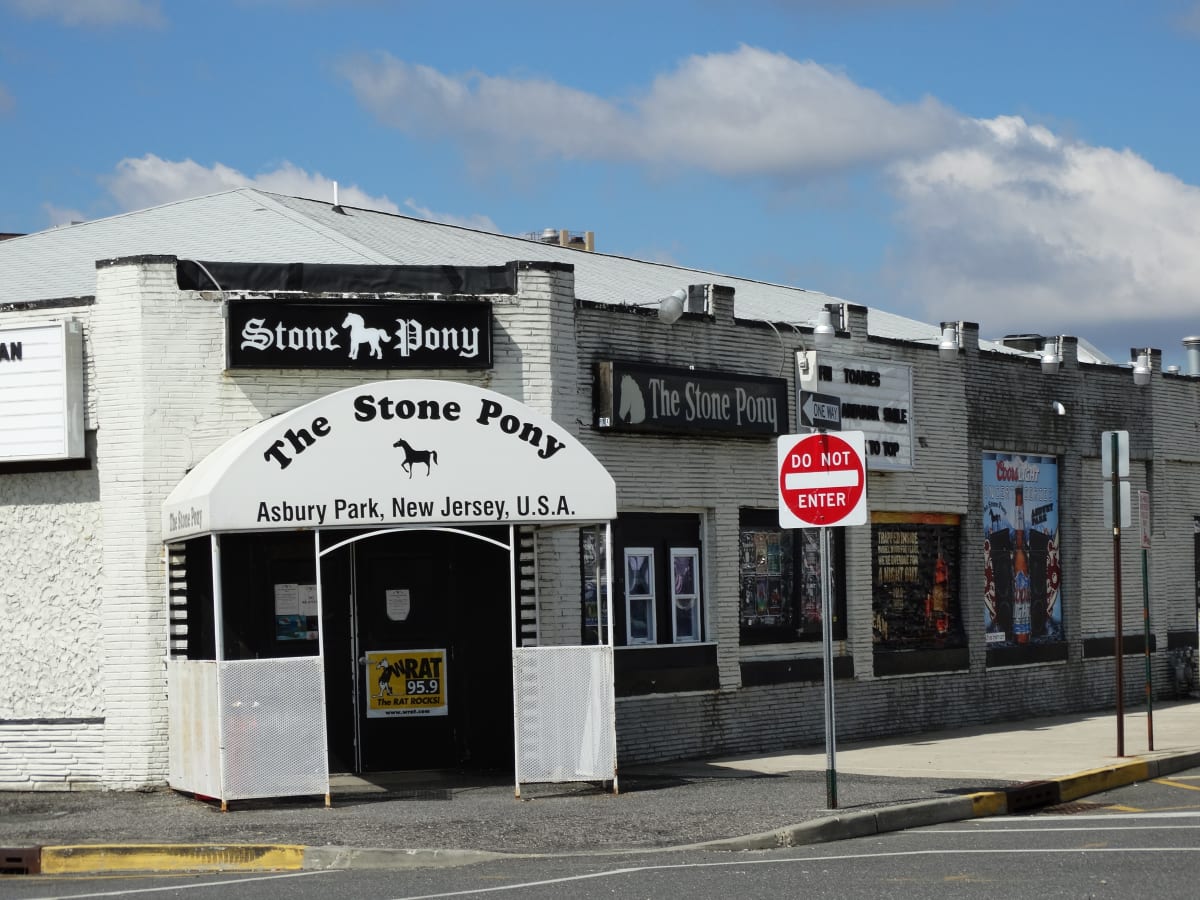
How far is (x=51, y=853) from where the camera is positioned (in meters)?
12.4

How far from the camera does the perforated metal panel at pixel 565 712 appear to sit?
596 inches

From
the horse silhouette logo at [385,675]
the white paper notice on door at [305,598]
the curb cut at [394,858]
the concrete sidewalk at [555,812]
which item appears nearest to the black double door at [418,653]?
the horse silhouette logo at [385,675]

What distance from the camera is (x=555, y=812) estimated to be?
1391 centimetres

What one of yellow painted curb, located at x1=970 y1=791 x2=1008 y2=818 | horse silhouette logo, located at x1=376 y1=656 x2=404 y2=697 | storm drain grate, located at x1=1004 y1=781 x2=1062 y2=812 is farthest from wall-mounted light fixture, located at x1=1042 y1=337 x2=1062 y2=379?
horse silhouette logo, located at x1=376 y1=656 x2=404 y2=697

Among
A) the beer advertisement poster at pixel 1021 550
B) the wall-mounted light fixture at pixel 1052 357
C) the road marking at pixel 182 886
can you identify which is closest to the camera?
the road marking at pixel 182 886

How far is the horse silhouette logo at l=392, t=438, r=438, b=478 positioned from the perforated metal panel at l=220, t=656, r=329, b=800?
179 cm

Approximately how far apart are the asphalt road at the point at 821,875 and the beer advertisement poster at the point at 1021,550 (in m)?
10.9

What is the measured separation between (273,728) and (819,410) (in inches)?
207

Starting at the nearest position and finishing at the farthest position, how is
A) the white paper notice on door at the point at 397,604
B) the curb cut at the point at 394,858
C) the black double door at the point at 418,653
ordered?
the curb cut at the point at 394,858 → the black double door at the point at 418,653 → the white paper notice on door at the point at 397,604

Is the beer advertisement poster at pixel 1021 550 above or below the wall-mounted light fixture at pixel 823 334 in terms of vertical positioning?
below

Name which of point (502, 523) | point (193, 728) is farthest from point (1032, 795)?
point (193, 728)

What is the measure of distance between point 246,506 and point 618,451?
5373 millimetres

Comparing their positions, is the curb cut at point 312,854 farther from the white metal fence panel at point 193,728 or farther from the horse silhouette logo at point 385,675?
the horse silhouette logo at point 385,675

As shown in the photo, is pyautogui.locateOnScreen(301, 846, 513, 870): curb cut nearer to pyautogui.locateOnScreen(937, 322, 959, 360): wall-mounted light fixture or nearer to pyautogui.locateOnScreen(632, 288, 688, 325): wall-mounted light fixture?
pyautogui.locateOnScreen(632, 288, 688, 325): wall-mounted light fixture
